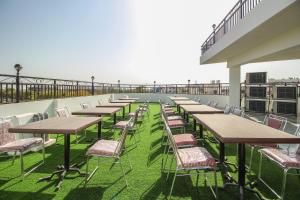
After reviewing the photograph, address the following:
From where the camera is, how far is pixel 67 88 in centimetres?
925

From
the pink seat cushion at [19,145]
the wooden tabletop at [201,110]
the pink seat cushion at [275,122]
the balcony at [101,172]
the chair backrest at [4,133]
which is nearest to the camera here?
the balcony at [101,172]

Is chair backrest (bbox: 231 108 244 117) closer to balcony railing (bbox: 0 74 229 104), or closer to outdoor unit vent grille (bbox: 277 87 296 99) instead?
balcony railing (bbox: 0 74 229 104)

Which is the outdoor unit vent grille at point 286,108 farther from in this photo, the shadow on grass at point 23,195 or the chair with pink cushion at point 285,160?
the shadow on grass at point 23,195

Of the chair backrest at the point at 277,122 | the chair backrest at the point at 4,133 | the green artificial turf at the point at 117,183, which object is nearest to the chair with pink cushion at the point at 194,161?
the green artificial turf at the point at 117,183

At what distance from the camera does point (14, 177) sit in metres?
3.22

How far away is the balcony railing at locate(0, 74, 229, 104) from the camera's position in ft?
18.7

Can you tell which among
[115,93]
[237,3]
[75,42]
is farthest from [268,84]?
[75,42]

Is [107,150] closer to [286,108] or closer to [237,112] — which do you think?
[237,112]

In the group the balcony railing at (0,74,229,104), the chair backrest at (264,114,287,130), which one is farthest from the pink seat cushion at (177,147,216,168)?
the balcony railing at (0,74,229,104)

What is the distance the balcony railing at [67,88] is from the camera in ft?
18.7

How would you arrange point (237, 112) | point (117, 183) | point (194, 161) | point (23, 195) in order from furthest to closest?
point (237, 112) < point (117, 183) < point (23, 195) < point (194, 161)

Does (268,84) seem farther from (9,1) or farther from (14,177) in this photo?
(9,1)

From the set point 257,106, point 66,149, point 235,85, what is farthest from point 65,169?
point 257,106

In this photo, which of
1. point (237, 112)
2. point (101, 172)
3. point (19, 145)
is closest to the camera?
point (19, 145)
